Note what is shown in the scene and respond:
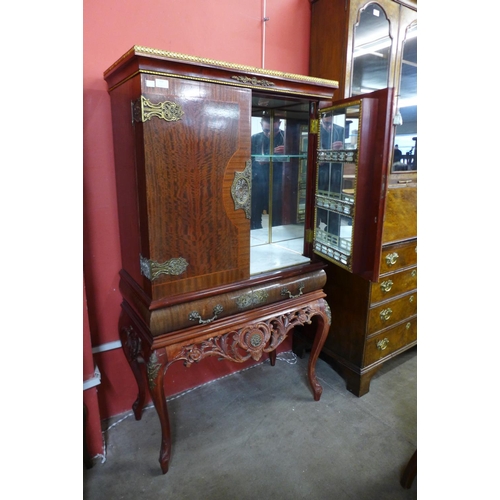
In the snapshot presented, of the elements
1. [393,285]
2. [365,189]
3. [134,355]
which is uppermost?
[365,189]

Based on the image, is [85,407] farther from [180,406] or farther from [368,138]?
[368,138]

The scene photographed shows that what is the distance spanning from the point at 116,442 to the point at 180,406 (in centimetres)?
36

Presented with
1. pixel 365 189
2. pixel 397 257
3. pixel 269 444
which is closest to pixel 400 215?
pixel 397 257

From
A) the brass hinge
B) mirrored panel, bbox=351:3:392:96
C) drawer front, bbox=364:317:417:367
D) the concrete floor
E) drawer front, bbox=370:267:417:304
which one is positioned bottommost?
Result: the concrete floor

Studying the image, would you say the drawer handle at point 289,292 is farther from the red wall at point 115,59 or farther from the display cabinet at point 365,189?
the red wall at point 115,59

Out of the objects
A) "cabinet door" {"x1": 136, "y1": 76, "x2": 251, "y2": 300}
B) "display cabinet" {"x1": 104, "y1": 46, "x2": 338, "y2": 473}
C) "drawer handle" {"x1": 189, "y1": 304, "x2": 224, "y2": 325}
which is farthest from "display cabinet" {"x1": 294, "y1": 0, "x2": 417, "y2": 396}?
"drawer handle" {"x1": 189, "y1": 304, "x2": 224, "y2": 325}

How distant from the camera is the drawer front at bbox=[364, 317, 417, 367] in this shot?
200 centimetres

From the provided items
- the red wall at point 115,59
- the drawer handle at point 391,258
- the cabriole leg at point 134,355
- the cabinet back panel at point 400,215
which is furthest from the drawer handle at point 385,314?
the cabriole leg at point 134,355

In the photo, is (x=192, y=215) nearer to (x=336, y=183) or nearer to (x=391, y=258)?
(x=336, y=183)

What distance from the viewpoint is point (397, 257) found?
6.40 feet

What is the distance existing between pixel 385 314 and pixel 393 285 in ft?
0.56

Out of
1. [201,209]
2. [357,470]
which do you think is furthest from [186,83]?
[357,470]

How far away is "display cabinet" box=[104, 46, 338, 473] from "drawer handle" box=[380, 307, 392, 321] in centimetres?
45

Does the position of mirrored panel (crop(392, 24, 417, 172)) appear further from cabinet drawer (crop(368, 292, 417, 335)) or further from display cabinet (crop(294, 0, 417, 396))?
cabinet drawer (crop(368, 292, 417, 335))
